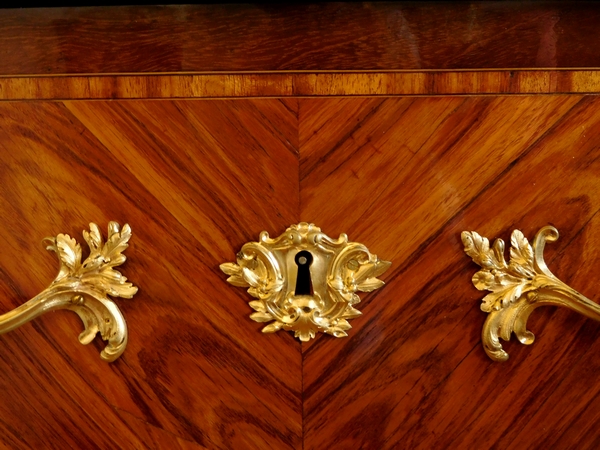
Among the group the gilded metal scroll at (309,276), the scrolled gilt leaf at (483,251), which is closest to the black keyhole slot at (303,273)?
the gilded metal scroll at (309,276)

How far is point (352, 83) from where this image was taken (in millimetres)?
407

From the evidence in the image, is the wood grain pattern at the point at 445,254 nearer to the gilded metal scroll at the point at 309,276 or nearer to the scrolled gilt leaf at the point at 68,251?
the gilded metal scroll at the point at 309,276

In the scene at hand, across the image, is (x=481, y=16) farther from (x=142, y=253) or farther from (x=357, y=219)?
(x=142, y=253)

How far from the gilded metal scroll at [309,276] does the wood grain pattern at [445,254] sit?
0.01 metres

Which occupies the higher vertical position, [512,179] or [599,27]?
[599,27]

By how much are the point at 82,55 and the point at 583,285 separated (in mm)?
370

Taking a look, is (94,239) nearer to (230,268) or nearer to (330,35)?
(230,268)

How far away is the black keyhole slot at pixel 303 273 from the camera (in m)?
0.42

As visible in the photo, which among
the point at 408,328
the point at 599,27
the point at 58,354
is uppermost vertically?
the point at 599,27

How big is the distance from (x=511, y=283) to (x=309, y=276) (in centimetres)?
14

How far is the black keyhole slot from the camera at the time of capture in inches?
16.6

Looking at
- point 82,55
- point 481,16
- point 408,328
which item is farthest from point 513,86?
point 82,55

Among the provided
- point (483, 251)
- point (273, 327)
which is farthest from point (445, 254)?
point (273, 327)

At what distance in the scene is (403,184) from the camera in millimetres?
416
